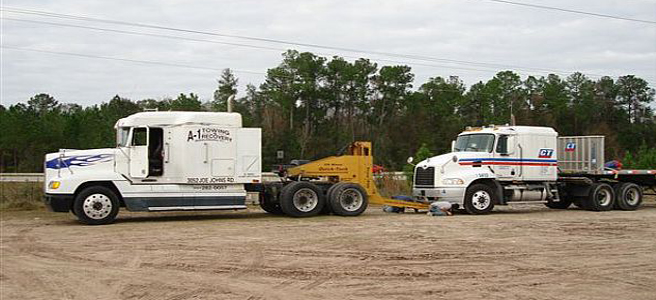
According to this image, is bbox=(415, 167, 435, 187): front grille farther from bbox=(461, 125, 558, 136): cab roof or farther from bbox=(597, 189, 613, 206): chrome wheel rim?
bbox=(597, 189, 613, 206): chrome wheel rim

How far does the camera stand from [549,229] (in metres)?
16.3

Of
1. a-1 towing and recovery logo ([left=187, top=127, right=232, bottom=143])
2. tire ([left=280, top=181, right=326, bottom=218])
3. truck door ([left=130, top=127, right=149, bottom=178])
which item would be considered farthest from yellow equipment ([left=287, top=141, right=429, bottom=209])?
truck door ([left=130, top=127, right=149, bottom=178])

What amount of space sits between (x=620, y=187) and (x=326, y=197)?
1070cm

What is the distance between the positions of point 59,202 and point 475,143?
12.3 meters

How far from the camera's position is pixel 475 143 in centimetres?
2180

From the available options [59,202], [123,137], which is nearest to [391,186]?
[123,137]

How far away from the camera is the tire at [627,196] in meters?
23.5

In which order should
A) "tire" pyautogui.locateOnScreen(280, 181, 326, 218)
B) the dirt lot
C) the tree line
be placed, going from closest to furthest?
the dirt lot
"tire" pyautogui.locateOnScreen(280, 181, 326, 218)
the tree line

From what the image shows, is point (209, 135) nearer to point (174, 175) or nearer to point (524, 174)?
point (174, 175)

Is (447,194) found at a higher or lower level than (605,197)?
higher

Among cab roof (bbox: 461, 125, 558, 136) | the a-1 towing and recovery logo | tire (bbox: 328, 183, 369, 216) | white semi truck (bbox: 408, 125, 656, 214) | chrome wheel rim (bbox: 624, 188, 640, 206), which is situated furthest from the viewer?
chrome wheel rim (bbox: 624, 188, 640, 206)

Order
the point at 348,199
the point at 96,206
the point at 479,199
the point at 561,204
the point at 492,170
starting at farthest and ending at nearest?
the point at 561,204 → the point at 492,170 → the point at 479,199 → the point at 348,199 → the point at 96,206

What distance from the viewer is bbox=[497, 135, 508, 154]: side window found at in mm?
21453

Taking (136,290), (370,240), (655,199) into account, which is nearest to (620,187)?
(655,199)
